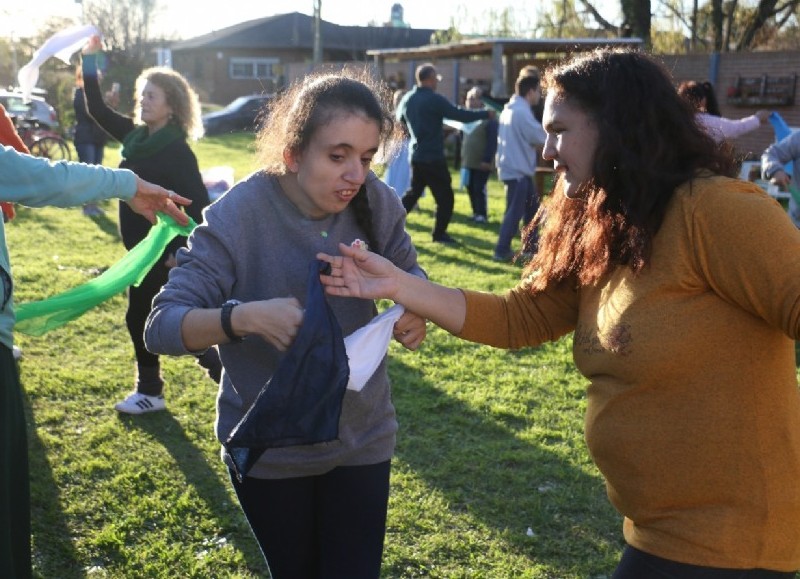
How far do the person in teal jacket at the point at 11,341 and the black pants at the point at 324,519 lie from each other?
26.6 inches

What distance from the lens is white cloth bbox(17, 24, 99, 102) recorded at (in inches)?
221

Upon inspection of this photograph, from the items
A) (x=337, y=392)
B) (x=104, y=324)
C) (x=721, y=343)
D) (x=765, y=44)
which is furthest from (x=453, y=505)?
(x=765, y=44)

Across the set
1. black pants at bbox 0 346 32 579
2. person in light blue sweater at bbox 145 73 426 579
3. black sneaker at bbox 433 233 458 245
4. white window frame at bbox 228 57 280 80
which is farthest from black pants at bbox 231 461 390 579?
white window frame at bbox 228 57 280 80

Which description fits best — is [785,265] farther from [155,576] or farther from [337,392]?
[155,576]

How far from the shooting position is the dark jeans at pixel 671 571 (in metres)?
1.93

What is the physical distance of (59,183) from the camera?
8.23 feet

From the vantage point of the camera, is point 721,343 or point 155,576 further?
point 155,576

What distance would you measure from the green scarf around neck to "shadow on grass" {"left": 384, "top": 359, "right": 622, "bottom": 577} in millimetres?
2188

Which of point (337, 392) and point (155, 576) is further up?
point (337, 392)

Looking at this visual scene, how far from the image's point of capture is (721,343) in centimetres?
191

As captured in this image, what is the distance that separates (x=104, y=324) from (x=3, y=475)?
17.2 ft

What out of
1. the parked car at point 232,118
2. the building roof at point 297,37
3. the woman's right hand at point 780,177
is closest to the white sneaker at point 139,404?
the woman's right hand at point 780,177

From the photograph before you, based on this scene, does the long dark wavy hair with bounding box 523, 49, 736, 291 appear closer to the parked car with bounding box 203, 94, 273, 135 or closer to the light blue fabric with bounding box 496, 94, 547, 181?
the light blue fabric with bounding box 496, 94, 547, 181

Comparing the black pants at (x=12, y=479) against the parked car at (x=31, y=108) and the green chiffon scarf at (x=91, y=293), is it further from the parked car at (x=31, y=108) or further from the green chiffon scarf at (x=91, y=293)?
the parked car at (x=31, y=108)
